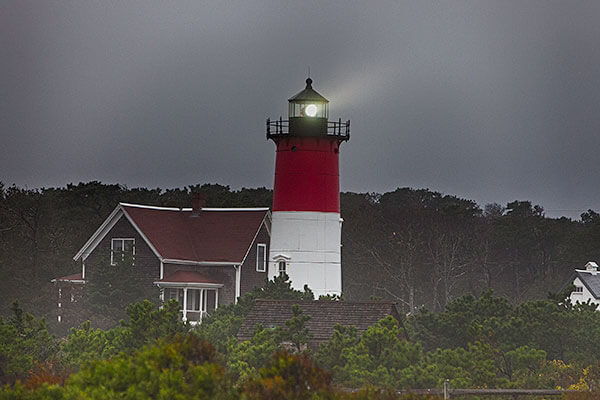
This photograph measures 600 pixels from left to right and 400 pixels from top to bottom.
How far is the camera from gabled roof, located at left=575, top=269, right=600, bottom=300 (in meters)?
63.9

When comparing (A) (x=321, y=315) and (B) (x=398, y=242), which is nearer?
(A) (x=321, y=315)

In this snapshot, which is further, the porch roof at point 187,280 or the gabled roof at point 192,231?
the gabled roof at point 192,231

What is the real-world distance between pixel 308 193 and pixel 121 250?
345 inches

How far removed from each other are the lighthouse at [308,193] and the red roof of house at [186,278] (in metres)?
4.45

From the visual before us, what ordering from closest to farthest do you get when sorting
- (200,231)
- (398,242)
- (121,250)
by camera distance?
1. (121,250)
2. (200,231)
3. (398,242)

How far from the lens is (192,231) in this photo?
186 feet

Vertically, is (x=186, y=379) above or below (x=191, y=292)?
below

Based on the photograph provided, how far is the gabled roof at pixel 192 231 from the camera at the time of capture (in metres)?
53.9

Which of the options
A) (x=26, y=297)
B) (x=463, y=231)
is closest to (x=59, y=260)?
(x=26, y=297)

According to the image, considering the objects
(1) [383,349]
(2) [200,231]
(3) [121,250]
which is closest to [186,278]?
(3) [121,250]

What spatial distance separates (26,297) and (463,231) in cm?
3186

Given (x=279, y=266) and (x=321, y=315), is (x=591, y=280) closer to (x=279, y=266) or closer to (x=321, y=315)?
(x=279, y=266)

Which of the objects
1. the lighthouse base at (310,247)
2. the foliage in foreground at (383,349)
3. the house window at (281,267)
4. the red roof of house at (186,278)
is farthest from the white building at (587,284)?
the foliage in foreground at (383,349)

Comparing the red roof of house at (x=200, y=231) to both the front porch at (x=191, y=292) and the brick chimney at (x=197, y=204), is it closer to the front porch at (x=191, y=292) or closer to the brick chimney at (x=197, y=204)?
the brick chimney at (x=197, y=204)
